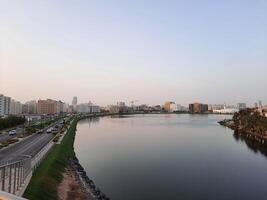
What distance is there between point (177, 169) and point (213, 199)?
470 cm

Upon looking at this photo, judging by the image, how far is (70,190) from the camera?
32.4 feet

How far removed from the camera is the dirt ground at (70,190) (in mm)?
9180

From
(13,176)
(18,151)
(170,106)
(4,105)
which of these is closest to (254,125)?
(18,151)

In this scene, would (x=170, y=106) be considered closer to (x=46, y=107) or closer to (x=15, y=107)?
(x=46, y=107)

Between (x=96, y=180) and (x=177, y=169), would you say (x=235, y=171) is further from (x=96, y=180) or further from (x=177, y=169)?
(x=96, y=180)

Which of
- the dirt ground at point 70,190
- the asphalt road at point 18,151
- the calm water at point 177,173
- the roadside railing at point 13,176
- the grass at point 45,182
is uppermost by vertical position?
the roadside railing at point 13,176

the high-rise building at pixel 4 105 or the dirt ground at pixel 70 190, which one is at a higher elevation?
the high-rise building at pixel 4 105

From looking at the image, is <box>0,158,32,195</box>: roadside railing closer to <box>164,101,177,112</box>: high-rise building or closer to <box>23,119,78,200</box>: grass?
<box>23,119,78,200</box>: grass

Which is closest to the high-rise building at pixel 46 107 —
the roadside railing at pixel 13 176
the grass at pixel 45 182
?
the grass at pixel 45 182

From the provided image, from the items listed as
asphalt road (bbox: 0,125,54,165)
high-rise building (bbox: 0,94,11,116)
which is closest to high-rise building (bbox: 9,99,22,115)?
high-rise building (bbox: 0,94,11,116)

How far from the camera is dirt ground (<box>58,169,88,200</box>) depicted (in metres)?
9.18

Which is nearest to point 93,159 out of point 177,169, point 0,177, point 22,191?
point 177,169

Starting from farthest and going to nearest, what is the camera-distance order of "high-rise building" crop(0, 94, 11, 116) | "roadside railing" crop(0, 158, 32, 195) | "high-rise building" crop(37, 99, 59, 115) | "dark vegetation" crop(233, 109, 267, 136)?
"high-rise building" crop(37, 99, 59, 115) → "high-rise building" crop(0, 94, 11, 116) → "dark vegetation" crop(233, 109, 267, 136) → "roadside railing" crop(0, 158, 32, 195)

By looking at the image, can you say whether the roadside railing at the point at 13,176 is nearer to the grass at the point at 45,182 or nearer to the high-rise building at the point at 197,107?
the grass at the point at 45,182
